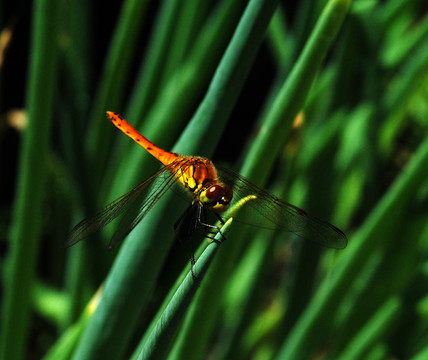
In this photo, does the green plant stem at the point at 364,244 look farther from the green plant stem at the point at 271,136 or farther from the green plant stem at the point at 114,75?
the green plant stem at the point at 114,75

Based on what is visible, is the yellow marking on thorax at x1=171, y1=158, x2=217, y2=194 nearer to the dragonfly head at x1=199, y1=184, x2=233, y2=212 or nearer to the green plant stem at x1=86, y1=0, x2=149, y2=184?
the dragonfly head at x1=199, y1=184, x2=233, y2=212

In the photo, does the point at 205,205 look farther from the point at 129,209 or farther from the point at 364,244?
the point at 364,244

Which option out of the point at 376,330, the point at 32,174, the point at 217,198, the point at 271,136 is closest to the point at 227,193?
the point at 217,198

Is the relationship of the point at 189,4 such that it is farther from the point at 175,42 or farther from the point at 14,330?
the point at 14,330

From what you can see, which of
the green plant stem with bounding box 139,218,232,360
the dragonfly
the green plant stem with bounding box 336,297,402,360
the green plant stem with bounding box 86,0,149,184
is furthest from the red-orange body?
the green plant stem with bounding box 336,297,402,360

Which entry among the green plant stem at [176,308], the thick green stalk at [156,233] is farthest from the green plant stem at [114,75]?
the green plant stem at [176,308]

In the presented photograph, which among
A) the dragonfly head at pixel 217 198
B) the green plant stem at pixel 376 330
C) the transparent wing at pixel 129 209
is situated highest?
the dragonfly head at pixel 217 198

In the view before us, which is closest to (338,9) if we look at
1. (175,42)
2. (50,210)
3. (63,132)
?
(63,132)
